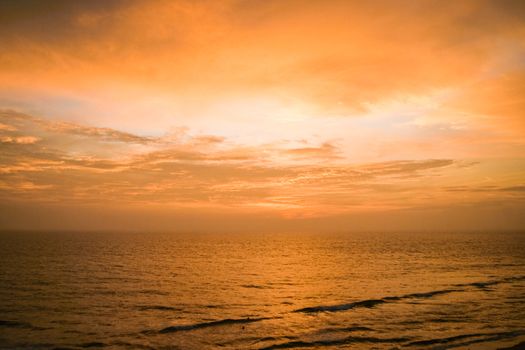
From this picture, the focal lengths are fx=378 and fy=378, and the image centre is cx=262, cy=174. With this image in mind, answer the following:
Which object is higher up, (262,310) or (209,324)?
(209,324)

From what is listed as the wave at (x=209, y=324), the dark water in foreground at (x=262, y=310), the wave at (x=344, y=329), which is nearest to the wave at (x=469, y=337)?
the dark water in foreground at (x=262, y=310)

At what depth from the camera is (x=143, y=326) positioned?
Result: 1336 inches

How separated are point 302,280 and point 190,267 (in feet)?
94.5

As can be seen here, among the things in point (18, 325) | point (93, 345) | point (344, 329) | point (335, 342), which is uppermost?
point (18, 325)

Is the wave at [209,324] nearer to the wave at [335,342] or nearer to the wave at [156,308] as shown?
the wave at [156,308]

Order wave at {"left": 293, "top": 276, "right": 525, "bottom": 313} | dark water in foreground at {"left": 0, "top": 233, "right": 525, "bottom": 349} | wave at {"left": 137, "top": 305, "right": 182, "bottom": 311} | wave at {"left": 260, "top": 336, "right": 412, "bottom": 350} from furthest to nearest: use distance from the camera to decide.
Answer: wave at {"left": 293, "top": 276, "right": 525, "bottom": 313}, wave at {"left": 137, "top": 305, "right": 182, "bottom": 311}, dark water in foreground at {"left": 0, "top": 233, "right": 525, "bottom": 349}, wave at {"left": 260, "top": 336, "right": 412, "bottom": 350}

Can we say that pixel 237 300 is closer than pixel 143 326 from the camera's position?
No

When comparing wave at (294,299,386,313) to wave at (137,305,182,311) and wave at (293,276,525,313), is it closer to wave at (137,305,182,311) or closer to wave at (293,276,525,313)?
wave at (293,276,525,313)

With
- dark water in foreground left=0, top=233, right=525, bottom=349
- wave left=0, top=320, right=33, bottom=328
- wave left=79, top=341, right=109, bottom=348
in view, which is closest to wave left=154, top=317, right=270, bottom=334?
dark water in foreground left=0, top=233, right=525, bottom=349

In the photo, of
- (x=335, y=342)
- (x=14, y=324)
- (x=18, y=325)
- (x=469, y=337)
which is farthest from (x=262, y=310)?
(x=14, y=324)

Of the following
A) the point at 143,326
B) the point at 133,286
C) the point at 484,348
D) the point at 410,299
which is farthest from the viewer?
the point at 133,286

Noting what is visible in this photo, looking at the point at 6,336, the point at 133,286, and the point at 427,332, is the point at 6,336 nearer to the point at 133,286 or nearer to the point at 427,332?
the point at 133,286

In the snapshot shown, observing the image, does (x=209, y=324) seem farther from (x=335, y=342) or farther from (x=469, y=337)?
(x=469, y=337)

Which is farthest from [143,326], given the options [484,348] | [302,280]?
[302,280]
